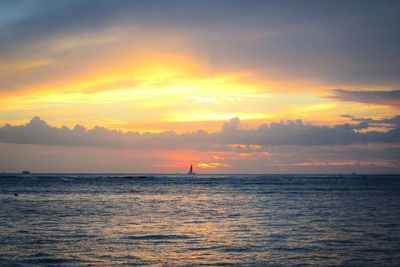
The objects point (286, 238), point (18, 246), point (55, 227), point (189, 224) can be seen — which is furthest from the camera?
point (189, 224)

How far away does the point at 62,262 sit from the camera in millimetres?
24281

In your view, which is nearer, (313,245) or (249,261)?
(249,261)

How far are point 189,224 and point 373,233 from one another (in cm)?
1512

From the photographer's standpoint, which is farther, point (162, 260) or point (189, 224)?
point (189, 224)

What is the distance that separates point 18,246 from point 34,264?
Answer: 5.85 m

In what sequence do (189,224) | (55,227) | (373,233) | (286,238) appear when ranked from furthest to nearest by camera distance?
1. (189,224)
2. (55,227)
3. (373,233)
4. (286,238)

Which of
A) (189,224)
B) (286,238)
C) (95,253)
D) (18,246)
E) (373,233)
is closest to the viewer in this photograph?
(95,253)

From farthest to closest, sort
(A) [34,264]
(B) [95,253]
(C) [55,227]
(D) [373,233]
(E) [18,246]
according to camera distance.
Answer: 1. (C) [55,227]
2. (D) [373,233]
3. (E) [18,246]
4. (B) [95,253]
5. (A) [34,264]

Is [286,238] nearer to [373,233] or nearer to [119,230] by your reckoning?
[373,233]

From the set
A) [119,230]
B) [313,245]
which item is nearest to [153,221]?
[119,230]

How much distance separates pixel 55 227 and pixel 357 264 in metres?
24.5

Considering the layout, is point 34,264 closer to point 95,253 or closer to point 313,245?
point 95,253

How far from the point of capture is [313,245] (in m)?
29.5

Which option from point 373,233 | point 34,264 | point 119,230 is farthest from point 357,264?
point 119,230
